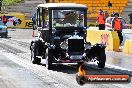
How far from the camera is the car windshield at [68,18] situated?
55.6ft

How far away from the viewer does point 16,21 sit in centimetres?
5350

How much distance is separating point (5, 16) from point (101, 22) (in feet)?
76.2

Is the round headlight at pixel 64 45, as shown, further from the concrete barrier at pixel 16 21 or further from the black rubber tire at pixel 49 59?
the concrete barrier at pixel 16 21

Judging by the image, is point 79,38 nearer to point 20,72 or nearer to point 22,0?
point 20,72

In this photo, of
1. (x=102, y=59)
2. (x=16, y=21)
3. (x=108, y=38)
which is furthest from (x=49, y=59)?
(x=16, y=21)

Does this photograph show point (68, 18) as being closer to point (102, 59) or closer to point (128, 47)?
point (102, 59)

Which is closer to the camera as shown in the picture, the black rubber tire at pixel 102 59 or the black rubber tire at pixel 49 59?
the black rubber tire at pixel 49 59

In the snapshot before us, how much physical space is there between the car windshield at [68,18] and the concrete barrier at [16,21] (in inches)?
1407

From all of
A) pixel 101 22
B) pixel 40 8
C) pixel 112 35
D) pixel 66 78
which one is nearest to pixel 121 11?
pixel 101 22

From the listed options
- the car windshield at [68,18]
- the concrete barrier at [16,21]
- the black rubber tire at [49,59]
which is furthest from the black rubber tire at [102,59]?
the concrete barrier at [16,21]

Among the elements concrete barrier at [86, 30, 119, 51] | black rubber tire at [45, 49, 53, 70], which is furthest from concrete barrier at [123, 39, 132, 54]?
black rubber tire at [45, 49, 53, 70]

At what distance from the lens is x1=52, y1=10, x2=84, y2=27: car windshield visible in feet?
55.6

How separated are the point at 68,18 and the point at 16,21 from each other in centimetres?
3685

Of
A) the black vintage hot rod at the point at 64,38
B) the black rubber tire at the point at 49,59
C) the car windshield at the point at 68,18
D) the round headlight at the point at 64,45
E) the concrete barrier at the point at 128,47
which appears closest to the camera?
the black rubber tire at the point at 49,59
